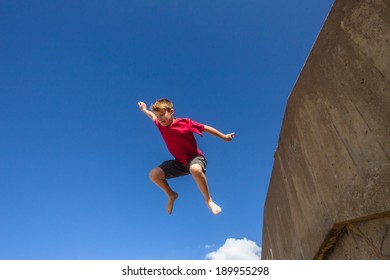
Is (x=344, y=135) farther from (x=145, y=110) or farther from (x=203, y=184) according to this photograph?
(x=145, y=110)

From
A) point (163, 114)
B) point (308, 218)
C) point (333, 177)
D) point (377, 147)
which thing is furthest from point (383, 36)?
point (163, 114)

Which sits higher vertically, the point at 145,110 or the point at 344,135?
the point at 145,110

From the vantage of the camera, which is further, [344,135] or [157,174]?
[157,174]

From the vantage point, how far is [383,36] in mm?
1493

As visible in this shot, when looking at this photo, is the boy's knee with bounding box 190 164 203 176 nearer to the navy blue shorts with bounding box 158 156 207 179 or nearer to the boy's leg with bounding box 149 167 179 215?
the navy blue shorts with bounding box 158 156 207 179

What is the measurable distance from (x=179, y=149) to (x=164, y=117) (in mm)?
535

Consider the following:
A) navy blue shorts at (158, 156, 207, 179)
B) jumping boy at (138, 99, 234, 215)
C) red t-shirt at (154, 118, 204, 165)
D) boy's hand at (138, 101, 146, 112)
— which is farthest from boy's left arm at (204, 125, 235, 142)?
boy's hand at (138, 101, 146, 112)

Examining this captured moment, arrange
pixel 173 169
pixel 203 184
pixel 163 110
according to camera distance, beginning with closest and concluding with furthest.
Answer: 1. pixel 203 184
2. pixel 163 110
3. pixel 173 169

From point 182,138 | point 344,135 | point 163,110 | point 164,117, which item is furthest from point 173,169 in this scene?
point 344,135

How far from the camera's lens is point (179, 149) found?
4.43 meters

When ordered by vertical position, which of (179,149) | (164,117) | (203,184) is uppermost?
(164,117)

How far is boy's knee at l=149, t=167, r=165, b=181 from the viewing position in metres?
4.49

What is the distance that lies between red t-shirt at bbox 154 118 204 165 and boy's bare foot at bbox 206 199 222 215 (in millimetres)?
681

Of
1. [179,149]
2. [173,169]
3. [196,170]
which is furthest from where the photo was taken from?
[173,169]
